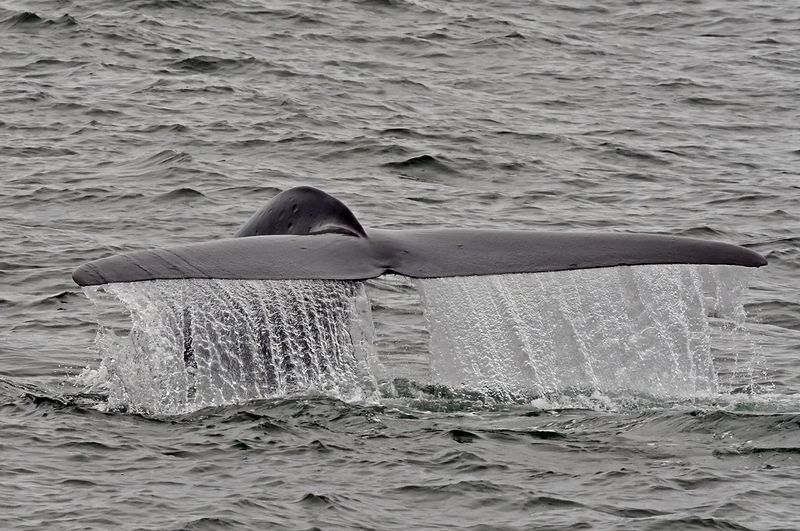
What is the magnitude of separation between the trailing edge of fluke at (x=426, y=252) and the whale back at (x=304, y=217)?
0.01m

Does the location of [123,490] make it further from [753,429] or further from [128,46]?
[128,46]

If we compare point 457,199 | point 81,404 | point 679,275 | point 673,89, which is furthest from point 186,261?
point 673,89

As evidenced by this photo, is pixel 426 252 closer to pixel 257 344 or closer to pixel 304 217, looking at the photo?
pixel 304 217

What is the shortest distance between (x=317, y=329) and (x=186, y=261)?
154cm

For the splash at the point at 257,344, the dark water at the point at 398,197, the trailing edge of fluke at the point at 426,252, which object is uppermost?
the trailing edge of fluke at the point at 426,252

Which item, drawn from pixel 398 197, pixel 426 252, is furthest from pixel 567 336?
pixel 398 197

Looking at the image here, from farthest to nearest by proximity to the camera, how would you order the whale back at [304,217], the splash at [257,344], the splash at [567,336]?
the splash at [567,336] < the splash at [257,344] < the whale back at [304,217]

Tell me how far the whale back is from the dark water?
0.99 m

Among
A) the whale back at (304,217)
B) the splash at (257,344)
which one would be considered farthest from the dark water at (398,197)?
the whale back at (304,217)

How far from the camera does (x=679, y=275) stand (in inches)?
398

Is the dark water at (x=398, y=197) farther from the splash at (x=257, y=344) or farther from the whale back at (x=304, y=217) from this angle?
the whale back at (x=304, y=217)

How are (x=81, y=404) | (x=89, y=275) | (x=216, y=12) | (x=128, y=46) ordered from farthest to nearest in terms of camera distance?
(x=216, y=12) < (x=128, y=46) < (x=81, y=404) < (x=89, y=275)

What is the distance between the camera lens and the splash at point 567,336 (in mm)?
9336

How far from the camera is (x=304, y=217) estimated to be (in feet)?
27.9
